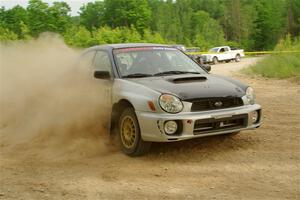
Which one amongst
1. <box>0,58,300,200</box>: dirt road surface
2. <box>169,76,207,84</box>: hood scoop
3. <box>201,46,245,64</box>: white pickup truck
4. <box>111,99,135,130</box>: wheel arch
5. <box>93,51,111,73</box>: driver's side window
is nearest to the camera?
<box>0,58,300,200</box>: dirt road surface

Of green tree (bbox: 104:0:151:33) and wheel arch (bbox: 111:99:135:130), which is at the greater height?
green tree (bbox: 104:0:151:33)

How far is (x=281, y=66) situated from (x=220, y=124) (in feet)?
41.4

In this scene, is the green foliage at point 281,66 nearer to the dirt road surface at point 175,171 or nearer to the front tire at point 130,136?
the dirt road surface at point 175,171

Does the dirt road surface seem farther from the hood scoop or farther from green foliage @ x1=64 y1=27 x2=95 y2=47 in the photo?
green foliage @ x1=64 y1=27 x2=95 y2=47

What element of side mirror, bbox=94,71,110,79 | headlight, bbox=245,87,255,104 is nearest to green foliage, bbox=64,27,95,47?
side mirror, bbox=94,71,110,79

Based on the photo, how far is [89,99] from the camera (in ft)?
23.4

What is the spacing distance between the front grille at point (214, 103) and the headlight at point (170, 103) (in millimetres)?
197

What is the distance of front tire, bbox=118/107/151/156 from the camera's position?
6.10 meters

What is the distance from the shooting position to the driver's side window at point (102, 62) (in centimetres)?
709

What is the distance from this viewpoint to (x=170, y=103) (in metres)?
5.81

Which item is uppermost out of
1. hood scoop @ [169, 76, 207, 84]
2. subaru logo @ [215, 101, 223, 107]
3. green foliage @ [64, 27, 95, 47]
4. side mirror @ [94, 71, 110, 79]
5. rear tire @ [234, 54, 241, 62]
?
green foliage @ [64, 27, 95, 47]

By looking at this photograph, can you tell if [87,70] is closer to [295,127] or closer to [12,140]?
[12,140]

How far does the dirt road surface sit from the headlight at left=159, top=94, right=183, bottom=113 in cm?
72

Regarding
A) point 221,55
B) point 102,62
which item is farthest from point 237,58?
point 102,62
